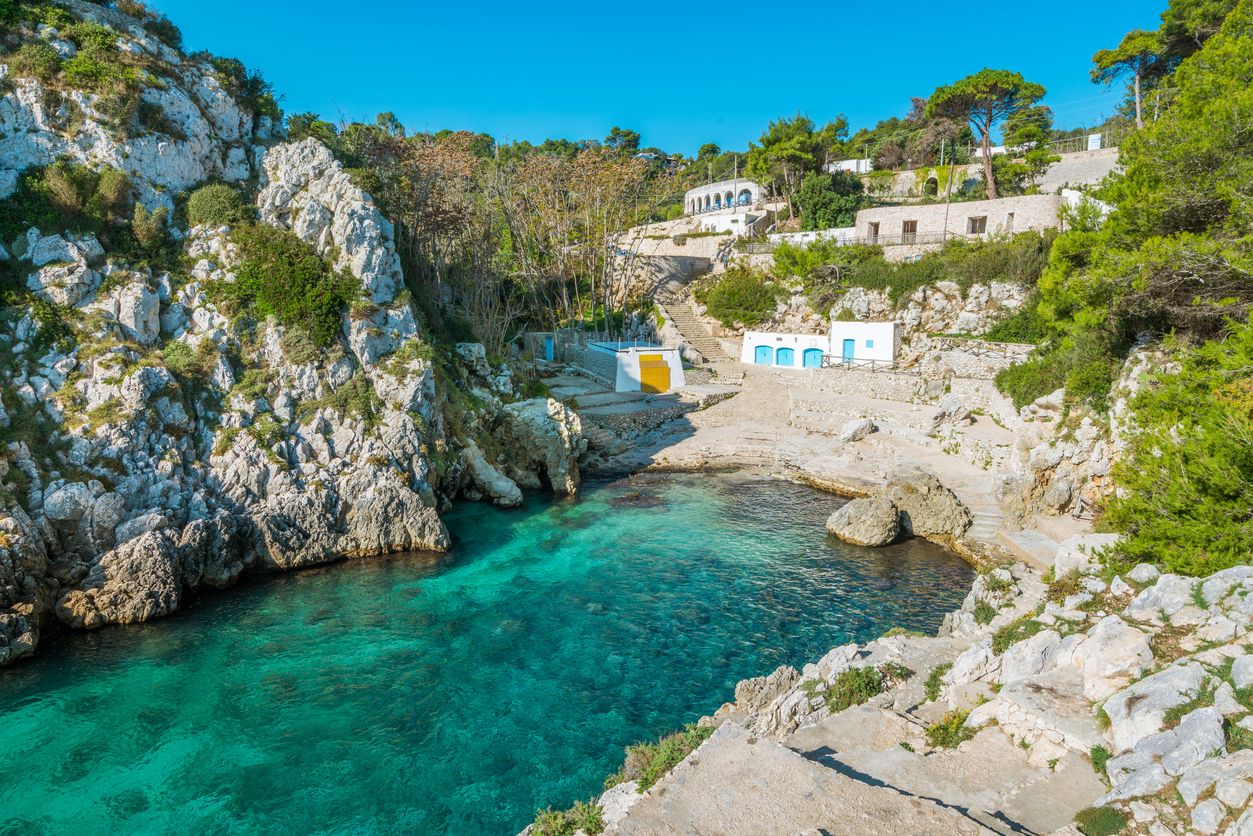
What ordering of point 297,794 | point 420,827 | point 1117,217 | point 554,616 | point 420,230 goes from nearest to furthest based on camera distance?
point 420,827, point 297,794, point 554,616, point 1117,217, point 420,230

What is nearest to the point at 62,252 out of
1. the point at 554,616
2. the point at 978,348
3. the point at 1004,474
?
the point at 554,616

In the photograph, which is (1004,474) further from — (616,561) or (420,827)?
(420,827)

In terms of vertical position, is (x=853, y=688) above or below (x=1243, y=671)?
below

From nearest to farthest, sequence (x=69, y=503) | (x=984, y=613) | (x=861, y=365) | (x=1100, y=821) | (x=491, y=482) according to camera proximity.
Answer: (x=1100, y=821) → (x=984, y=613) → (x=69, y=503) → (x=491, y=482) → (x=861, y=365)

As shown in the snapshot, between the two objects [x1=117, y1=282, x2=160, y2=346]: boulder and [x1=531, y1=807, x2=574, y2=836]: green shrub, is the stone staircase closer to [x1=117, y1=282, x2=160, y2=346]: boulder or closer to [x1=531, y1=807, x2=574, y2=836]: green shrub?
[x1=117, y1=282, x2=160, y2=346]: boulder

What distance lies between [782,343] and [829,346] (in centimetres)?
310

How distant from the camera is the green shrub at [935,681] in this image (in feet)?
34.4

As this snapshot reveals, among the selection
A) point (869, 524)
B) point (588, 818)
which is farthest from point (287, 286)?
point (869, 524)

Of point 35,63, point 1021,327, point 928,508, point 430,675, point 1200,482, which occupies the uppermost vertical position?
point 35,63

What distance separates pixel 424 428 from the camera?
23.0 meters

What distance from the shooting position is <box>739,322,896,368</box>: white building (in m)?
39.7

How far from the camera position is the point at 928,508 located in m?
21.9

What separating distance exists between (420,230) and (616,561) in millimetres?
20212

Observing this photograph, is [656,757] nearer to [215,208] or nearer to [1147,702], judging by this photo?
[1147,702]
